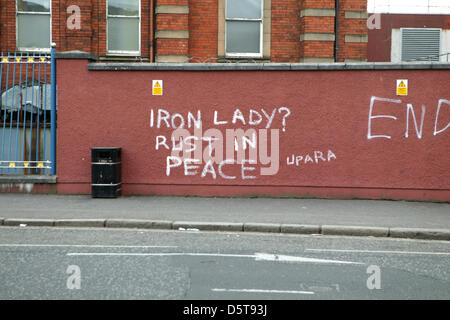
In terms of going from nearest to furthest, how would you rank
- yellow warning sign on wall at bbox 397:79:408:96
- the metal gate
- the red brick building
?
yellow warning sign on wall at bbox 397:79:408:96
the metal gate
the red brick building

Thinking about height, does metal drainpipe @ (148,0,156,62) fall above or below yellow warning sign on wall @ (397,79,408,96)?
above

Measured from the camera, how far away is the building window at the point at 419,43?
925 inches

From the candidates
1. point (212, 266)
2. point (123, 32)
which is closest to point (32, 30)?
point (123, 32)

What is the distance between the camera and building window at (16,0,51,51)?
1722cm

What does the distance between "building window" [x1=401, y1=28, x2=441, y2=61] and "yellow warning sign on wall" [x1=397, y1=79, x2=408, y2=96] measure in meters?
11.4

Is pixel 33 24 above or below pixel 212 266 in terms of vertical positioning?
above

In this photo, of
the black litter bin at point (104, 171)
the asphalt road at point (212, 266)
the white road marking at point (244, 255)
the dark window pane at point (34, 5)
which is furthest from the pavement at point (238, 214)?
the dark window pane at point (34, 5)

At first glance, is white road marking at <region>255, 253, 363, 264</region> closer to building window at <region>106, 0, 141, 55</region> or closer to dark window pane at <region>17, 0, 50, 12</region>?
building window at <region>106, 0, 141, 55</region>

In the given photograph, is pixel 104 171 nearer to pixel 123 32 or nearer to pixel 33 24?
pixel 123 32

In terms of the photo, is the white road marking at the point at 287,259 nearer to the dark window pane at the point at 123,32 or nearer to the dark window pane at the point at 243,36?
the dark window pane at the point at 243,36

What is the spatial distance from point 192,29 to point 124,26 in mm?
2018

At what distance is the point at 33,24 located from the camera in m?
17.2

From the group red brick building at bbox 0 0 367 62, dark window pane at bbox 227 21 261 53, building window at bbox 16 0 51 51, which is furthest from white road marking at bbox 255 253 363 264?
building window at bbox 16 0 51 51

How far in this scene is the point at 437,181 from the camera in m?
12.8
